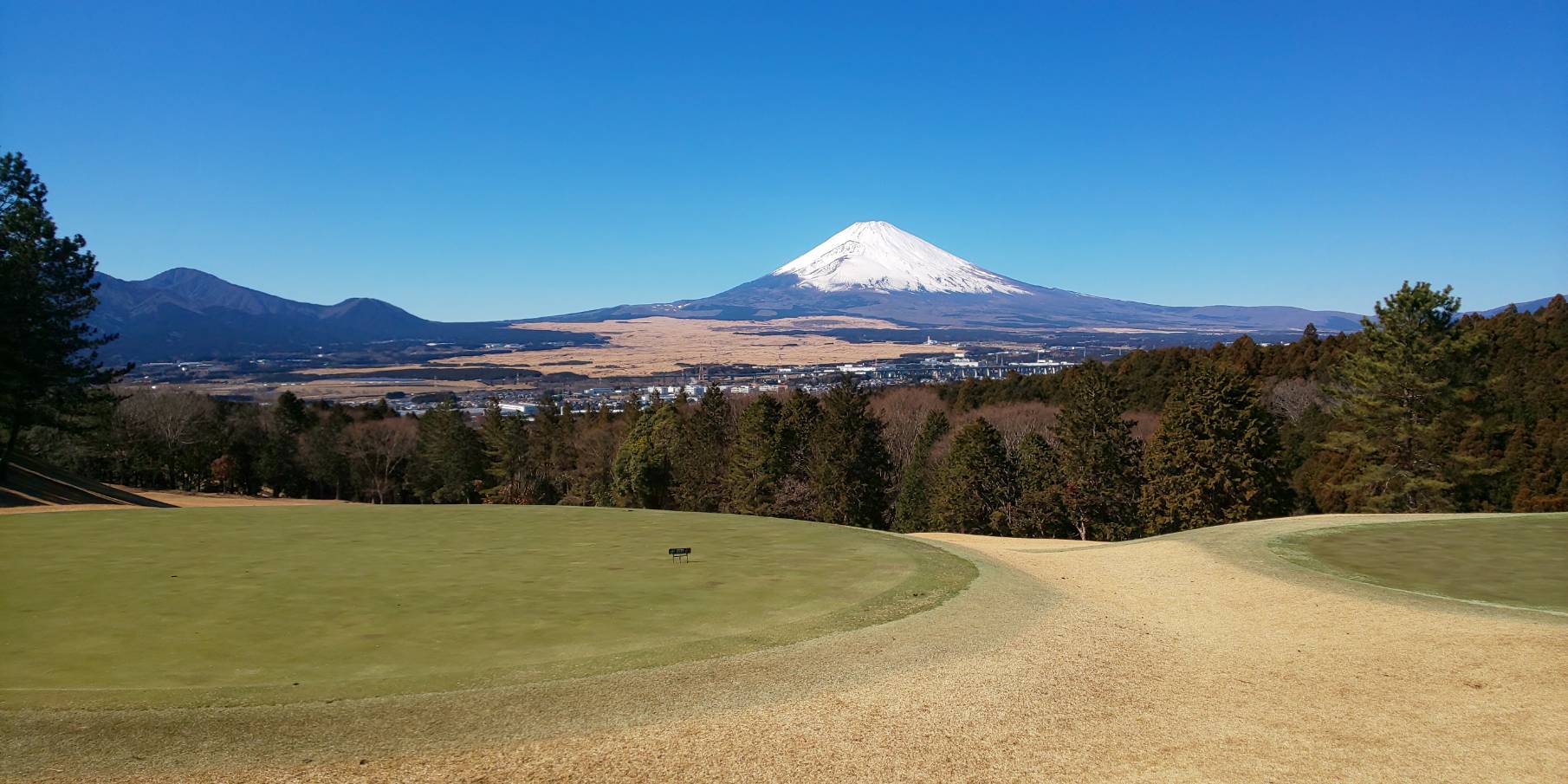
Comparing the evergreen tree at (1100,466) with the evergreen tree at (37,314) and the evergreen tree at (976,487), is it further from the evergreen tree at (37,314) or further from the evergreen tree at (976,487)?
the evergreen tree at (37,314)

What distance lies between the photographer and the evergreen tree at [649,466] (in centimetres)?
5772

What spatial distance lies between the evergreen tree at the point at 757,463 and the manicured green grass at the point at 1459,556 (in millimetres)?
33134

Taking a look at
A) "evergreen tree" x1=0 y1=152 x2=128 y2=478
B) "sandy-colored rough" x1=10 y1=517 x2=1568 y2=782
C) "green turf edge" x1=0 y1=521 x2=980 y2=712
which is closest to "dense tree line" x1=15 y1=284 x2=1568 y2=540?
"evergreen tree" x1=0 y1=152 x2=128 y2=478

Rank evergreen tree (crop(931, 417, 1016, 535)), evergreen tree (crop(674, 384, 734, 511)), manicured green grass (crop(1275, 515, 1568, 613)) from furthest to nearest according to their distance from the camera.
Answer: evergreen tree (crop(674, 384, 734, 511))
evergreen tree (crop(931, 417, 1016, 535))
manicured green grass (crop(1275, 515, 1568, 613))

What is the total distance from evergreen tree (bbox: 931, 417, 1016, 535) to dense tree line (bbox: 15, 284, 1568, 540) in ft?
0.39

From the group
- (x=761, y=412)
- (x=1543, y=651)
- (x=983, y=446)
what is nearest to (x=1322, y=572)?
(x=1543, y=651)

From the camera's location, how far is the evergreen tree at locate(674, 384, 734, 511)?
54531 mm

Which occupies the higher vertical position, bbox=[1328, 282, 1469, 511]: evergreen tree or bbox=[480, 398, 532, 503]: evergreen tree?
bbox=[1328, 282, 1469, 511]: evergreen tree

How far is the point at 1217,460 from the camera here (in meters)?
38.0

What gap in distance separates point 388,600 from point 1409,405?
41.6 meters

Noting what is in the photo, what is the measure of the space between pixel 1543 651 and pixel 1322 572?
223 inches

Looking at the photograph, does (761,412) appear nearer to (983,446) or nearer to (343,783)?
(983,446)

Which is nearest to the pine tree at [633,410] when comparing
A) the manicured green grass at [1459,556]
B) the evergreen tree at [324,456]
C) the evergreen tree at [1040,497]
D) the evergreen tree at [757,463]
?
the evergreen tree at [757,463]

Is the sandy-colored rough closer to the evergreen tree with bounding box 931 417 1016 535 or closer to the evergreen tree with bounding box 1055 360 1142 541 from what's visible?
the evergreen tree with bounding box 931 417 1016 535
